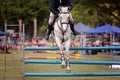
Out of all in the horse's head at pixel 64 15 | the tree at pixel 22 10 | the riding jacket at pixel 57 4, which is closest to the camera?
the horse's head at pixel 64 15

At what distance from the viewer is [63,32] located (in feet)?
44.8

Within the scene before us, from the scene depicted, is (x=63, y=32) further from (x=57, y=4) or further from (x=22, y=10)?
(x=22, y=10)

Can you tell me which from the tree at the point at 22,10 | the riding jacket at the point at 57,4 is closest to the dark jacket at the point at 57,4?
the riding jacket at the point at 57,4

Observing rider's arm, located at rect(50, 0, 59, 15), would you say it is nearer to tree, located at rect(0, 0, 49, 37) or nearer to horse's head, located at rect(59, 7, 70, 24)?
horse's head, located at rect(59, 7, 70, 24)

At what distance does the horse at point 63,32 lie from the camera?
13.6m

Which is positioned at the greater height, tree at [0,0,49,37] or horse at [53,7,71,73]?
tree at [0,0,49,37]

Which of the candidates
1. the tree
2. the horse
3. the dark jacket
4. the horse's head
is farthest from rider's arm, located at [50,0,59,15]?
the tree

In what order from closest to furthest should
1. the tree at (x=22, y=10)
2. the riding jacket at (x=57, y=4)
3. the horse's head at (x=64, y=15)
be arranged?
the horse's head at (x=64, y=15), the riding jacket at (x=57, y=4), the tree at (x=22, y=10)

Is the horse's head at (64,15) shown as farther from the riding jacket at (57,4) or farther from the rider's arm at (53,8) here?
the rider's arm at (53,8)

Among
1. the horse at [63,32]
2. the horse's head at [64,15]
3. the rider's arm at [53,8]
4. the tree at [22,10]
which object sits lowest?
the horse at [63,32]

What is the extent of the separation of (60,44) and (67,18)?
0.80 metres

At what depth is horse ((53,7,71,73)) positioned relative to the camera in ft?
44.5

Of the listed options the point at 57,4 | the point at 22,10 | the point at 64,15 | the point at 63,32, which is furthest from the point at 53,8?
the point at 22,10

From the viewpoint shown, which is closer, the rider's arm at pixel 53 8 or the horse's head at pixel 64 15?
the horse's head at pixel 64 15
